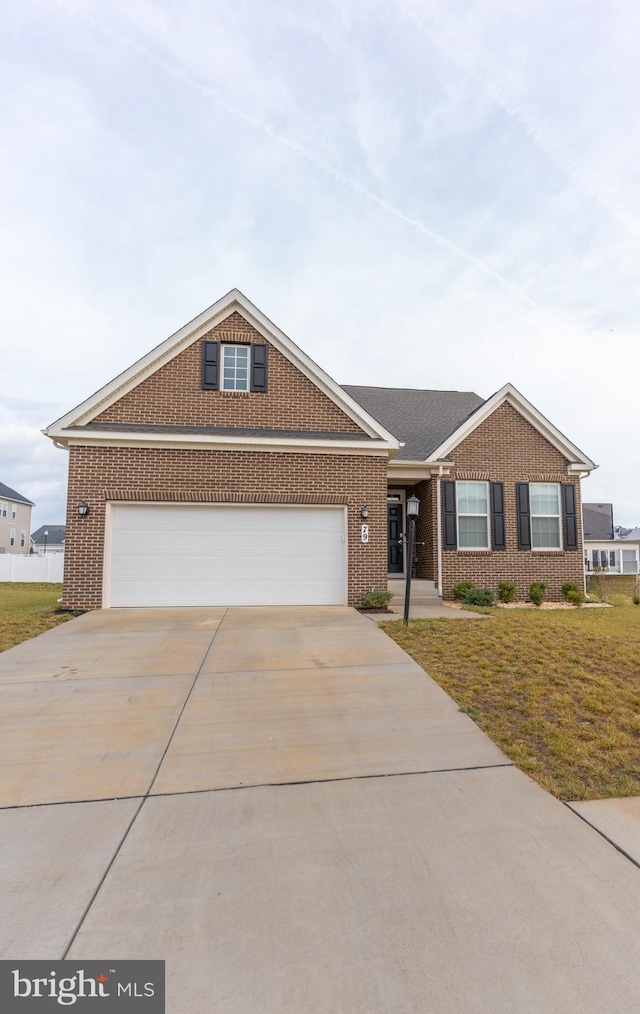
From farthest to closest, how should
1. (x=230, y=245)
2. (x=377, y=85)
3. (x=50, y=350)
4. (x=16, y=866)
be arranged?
(x=50, y=350) < (x=230, y=245) < (x=377, y=85) < (x=16, y=866)

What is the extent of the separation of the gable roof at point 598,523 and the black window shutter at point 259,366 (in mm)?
25511

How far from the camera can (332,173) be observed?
1188cm

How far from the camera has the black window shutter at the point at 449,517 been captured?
11953mm

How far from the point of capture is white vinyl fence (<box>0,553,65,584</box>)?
68.7 ft

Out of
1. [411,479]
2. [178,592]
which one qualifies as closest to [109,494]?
[178,592]

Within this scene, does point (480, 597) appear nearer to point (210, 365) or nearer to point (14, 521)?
point (210, 365)

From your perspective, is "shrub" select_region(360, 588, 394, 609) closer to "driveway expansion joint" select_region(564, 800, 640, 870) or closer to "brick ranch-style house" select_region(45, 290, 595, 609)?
"brick ranch-style house" select_region(45, 290, 595, 609)

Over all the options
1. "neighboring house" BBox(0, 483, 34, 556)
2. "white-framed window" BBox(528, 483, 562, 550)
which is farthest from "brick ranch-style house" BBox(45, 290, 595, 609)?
"neighboring house" BBox(0, 483, 34, 556)

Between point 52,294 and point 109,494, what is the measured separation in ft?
26.8

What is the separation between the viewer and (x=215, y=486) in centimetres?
978

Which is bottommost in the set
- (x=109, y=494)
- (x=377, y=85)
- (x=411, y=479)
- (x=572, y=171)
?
(x=109, y=494)

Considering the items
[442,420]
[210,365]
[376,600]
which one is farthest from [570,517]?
[210,365]

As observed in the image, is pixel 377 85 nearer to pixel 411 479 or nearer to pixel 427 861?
pixel 411 479

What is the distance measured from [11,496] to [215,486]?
42.8 metres
